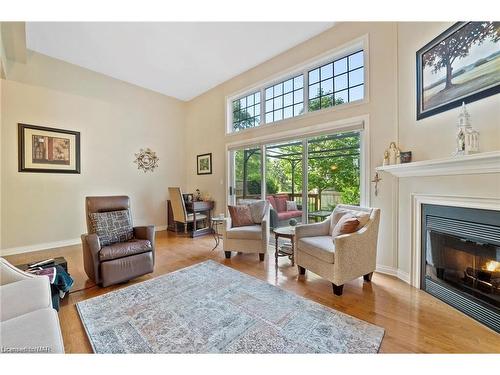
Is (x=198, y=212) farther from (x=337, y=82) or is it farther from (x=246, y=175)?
(x=337, y=82)

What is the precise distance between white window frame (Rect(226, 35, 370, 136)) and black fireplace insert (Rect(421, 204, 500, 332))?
170 centimetres

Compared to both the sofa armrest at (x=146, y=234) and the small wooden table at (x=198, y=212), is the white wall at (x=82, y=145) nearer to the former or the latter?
the small wooden table at (x=198, y=212)

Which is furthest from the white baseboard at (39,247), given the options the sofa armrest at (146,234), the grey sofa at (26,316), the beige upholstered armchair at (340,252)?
the beige upholstered armchair at (340,252)

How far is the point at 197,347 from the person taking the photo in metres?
1.44

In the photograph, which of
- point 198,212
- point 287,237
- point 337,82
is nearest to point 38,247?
point 198,212

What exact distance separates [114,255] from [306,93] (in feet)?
11.8

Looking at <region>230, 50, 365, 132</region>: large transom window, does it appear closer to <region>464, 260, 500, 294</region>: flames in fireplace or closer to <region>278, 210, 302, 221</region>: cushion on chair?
<region>278, 210, 302, 221</region>: cushion on chair

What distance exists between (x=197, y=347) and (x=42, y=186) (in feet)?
13.6

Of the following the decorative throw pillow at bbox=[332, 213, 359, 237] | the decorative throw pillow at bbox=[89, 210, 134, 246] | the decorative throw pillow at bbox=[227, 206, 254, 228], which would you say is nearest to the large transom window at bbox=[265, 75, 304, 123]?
the decorative throw pillow at bbox=[227, 206, 254, 228]

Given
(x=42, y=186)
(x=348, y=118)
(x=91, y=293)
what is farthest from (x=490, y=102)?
(x=42, y=186)

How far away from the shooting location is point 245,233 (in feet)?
10.3

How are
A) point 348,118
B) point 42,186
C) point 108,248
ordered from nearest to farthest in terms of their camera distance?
1. point 108,248
2. point 348,118
3. point 42,186

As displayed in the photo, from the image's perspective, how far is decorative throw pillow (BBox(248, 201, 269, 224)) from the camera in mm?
3527
